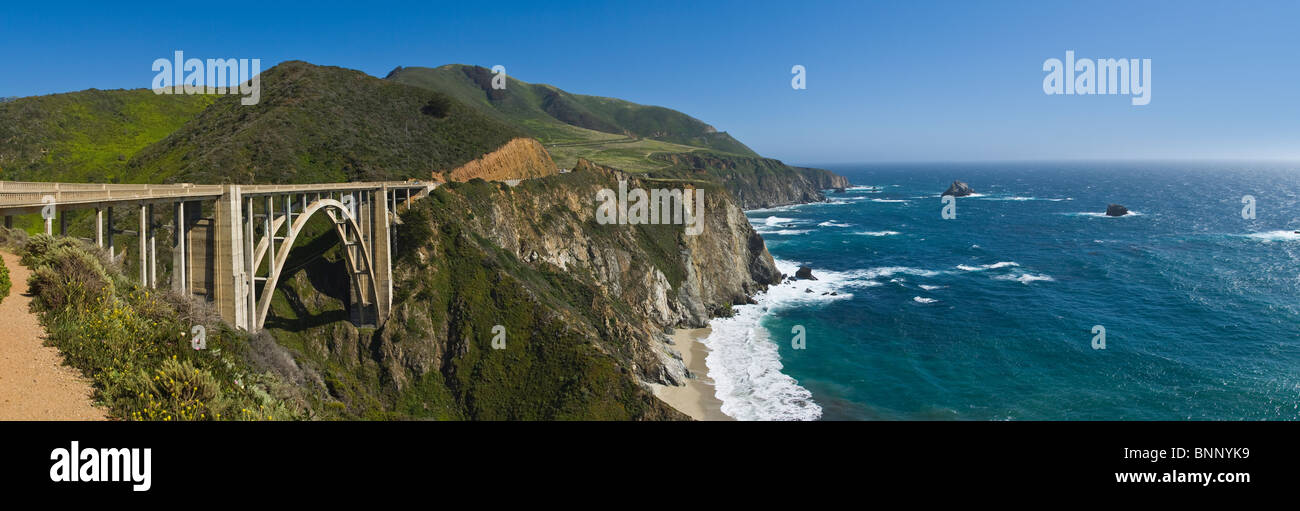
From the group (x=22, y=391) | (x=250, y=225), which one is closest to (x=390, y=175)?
(x=250, y=225)

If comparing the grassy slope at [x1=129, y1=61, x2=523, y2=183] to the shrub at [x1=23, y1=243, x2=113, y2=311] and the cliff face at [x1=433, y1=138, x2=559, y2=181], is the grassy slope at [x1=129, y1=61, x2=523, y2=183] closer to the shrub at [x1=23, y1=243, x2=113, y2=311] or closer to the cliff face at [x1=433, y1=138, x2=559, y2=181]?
the cliff face at [x1=433, y1=138, x2=559, y2=181]

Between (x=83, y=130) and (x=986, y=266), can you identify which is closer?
(x=83, y=130)

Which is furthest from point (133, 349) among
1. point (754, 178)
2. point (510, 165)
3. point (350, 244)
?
point (754, 178)

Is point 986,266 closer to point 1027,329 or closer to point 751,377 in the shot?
point 1027,329

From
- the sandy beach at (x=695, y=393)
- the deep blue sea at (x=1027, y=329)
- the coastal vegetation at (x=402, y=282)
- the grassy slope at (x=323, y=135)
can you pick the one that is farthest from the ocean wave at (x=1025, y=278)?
the grassy slope at (x=323, y=135)

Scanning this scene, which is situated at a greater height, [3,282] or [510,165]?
[510,165]

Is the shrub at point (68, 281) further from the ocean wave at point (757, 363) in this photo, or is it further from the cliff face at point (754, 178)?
the cliff face at point (754, 178)

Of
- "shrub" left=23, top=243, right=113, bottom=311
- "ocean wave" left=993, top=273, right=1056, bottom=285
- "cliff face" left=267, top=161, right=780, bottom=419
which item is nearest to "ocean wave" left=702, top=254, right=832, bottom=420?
"cliff face" left=267, top=161, right=780, bottom=419
